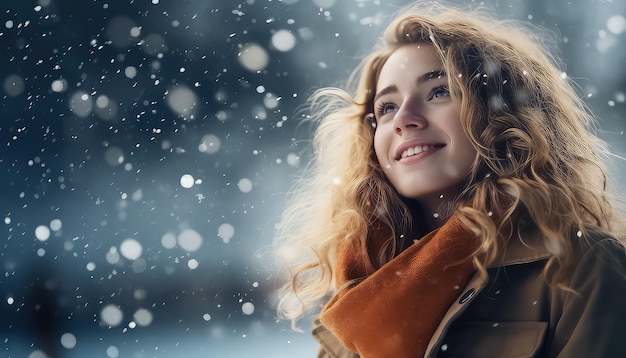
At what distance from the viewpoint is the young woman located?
97cm

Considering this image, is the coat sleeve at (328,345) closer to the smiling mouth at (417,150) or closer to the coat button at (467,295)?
the coat button at (467,295)

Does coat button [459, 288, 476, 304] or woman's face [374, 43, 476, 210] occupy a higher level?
woman's face [374, 43, 476, 210]

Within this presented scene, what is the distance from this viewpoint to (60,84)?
11.5ft

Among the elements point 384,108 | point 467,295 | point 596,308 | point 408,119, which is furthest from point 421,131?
point 596,308

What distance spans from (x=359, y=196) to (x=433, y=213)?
0.21m

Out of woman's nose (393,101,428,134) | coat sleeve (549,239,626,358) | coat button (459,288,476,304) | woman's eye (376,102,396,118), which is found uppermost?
woman's nose (393,101,428,134)

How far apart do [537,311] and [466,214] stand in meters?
0.21

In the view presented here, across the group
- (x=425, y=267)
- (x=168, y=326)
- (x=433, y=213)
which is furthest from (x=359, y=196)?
(x=168, y=326)

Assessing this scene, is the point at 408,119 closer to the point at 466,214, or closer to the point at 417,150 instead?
the point at 417,150

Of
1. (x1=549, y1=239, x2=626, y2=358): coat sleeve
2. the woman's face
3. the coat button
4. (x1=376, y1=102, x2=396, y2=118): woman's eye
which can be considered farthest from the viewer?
(x1=376, y1=102, x2=396, y2=118): woman's eye

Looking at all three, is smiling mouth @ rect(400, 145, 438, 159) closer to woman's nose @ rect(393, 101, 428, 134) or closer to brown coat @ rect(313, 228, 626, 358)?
woman's nose @ rect(393, 101, 428, 134)

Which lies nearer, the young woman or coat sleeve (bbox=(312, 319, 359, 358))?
the young woman

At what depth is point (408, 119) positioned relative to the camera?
115 centimetres

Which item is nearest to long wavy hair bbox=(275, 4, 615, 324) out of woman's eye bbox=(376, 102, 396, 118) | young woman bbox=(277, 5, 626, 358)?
young woman bbox=(277, 5, 626, 358)
